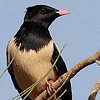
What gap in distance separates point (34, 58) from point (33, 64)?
0.10m

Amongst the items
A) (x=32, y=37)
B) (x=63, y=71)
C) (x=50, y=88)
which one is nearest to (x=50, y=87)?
(x=50, y=88)

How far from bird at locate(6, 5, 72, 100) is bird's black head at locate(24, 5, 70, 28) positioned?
0.07 metres

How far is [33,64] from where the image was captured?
17.6ft

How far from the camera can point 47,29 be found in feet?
19.8

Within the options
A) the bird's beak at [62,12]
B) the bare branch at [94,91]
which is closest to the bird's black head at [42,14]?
the bird's beak at [62,12]

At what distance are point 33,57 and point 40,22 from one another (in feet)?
3.21

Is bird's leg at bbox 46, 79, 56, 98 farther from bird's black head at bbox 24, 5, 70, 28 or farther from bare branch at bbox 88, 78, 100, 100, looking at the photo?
bird's black head at bbox 24, 5, 70, 28

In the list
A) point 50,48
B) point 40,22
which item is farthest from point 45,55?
point 40,22

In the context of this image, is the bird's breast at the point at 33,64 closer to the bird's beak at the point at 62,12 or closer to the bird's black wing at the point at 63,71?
the bird's black wing at the point at 63,71

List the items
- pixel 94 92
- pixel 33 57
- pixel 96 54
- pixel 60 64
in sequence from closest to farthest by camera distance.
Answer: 1. pixel 96 54
2. pixel 94 92
3. pixel 33 57
4. pixel 60 64

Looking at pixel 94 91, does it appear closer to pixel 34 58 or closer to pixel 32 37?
pixel 34 58

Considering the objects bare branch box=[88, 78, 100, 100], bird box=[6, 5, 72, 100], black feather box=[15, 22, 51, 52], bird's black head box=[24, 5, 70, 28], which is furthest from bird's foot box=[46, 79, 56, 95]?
bird's black head box=[24, 5, 70, 28]

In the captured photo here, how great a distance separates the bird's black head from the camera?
6.14 m

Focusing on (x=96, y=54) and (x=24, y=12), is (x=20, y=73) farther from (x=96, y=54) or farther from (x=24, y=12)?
(x=96, y=54)
